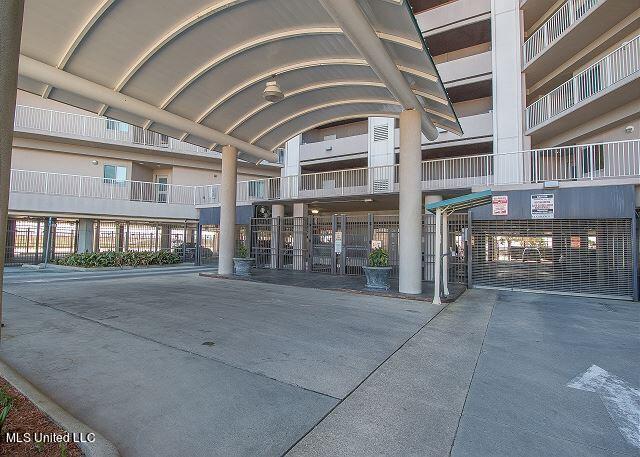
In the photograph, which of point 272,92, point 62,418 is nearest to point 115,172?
point 272,92

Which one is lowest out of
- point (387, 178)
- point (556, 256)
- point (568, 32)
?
point (556, 256)

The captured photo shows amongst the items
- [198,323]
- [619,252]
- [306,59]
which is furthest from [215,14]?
[619,252]

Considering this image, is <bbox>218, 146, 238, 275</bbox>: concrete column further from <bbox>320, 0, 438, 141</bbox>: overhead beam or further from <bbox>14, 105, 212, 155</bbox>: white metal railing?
<bbox>14, 105, 212, 155</bbox>: white metal railing

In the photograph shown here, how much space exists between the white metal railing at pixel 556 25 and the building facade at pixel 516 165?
0.25ft

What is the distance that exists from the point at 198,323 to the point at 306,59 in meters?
7.23

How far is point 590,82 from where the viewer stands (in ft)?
43.0

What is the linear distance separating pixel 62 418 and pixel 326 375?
2.57 meters

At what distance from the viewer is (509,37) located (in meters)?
16.4

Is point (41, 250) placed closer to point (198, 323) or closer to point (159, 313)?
point (159, 313)

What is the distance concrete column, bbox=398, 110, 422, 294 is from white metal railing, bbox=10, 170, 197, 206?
58.7 feet

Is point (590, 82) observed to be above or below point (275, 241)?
above

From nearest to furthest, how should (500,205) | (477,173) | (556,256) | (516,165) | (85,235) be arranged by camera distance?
1. (556,256)
2. (500,205)
3. (516,165)
4. (477,173)
5. (85,235)

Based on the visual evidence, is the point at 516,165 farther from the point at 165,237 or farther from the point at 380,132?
the point at 165,237

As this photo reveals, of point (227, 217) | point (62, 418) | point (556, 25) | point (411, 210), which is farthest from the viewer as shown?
point (556, 25)
